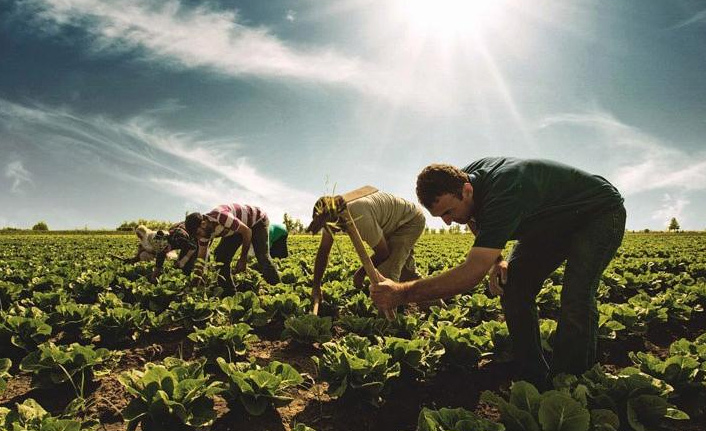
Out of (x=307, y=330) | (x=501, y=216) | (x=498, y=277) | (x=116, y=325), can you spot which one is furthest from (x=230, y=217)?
(x=501, y=216)

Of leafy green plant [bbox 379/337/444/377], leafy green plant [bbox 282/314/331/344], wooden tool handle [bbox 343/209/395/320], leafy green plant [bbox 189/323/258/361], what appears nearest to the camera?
wooden tool handle [bbox 343/209/395/320]

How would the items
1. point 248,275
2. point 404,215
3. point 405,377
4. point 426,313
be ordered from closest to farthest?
point 405,377 → point 404,215 → point 426,313 → point 248,275

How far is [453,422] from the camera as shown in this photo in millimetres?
2213

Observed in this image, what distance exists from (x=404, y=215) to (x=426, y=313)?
167 cm

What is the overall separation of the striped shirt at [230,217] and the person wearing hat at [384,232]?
1.64m

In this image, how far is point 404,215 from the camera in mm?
5242

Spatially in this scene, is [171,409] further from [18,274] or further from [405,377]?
[18,274]

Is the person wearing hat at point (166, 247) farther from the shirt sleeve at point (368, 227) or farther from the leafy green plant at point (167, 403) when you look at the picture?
the leafy green plant at point (167, 403)

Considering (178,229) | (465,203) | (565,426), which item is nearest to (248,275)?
(178,229)

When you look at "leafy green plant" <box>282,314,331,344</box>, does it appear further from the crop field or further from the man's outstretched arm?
the man's outstretched arm

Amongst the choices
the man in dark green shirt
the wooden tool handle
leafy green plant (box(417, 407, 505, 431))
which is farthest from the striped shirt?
leafy green plant (box(417, 407, 505, 431))

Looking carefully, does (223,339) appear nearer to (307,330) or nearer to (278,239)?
(307,330)

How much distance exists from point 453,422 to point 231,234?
4.97 meters

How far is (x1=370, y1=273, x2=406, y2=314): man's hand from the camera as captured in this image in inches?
109
